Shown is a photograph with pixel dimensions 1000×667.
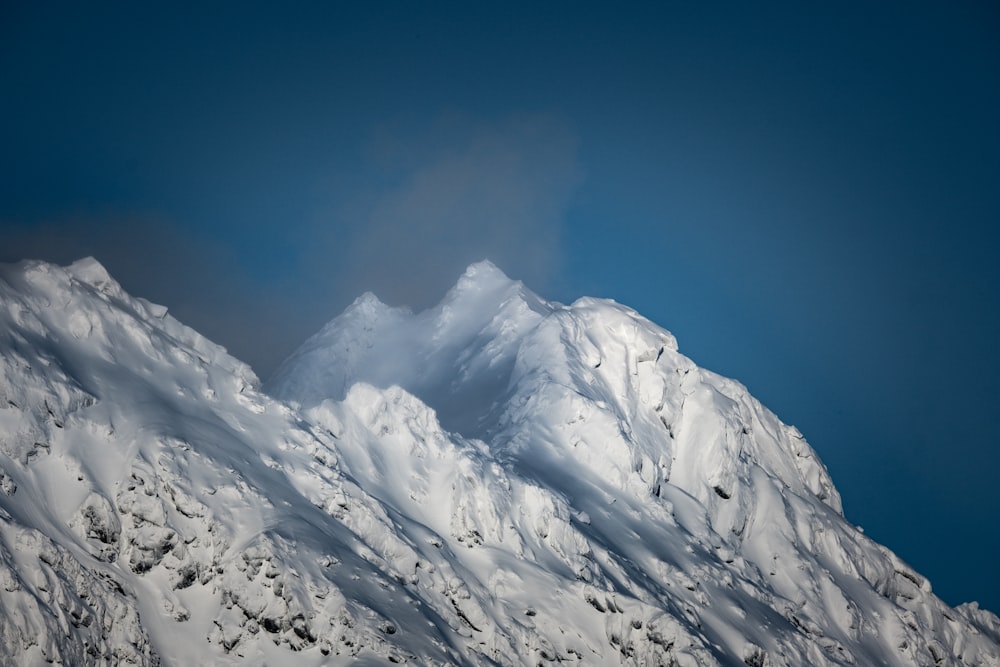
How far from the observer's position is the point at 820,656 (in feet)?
595

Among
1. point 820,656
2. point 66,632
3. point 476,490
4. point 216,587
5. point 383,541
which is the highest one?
point 820,656

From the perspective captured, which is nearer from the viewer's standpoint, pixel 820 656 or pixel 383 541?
pixel 383 541

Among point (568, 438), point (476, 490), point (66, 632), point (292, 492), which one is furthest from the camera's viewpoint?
point (568, 438)

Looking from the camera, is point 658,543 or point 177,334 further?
point 658,543

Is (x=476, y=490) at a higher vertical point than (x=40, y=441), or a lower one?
higher

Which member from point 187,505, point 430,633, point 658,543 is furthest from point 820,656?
point 187,505

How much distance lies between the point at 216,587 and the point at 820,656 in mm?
95872

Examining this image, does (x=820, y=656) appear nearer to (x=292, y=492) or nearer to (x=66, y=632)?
(x=292, y=492)

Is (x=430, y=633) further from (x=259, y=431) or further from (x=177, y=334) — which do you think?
(x=177, y=334)

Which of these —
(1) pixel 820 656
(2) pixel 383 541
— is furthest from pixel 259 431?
(1) pixel 820 656

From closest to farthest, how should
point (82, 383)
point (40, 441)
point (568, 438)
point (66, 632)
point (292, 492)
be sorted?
point (66, 632) → point (40, 441) → point (82, 383) → point (292, 492) → point (568, 438)

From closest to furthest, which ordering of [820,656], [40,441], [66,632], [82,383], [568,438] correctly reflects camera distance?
[66,632], [40,441], [82,383], [820,656], [568,438]

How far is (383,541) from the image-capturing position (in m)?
145

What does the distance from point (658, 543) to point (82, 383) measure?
295ft
